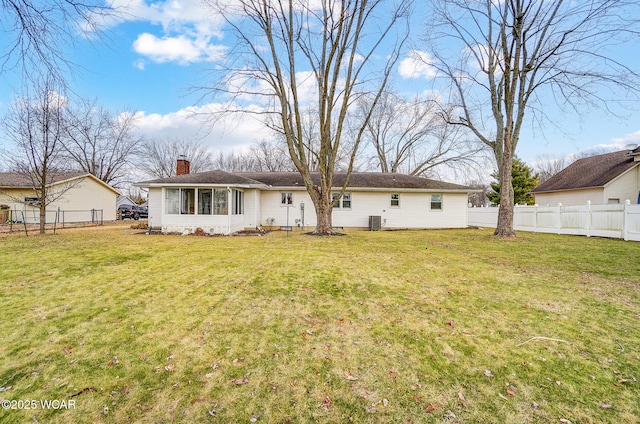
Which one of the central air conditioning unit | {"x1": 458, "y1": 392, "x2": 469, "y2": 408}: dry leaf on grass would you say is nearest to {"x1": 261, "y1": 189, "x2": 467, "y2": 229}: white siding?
the central air conditioning unit

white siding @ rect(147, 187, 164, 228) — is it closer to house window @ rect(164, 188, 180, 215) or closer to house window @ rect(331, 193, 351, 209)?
house window @ rect(164, 188, 180, 215)

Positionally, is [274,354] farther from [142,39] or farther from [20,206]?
[20,206]

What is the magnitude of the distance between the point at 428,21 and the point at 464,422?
17.1m

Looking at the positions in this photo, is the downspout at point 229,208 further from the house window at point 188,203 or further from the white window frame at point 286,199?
the white window frame at point 286,199

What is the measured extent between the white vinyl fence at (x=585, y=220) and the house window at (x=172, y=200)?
757 inches

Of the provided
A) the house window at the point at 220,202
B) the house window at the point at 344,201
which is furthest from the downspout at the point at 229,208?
the house window at the point at 344,201

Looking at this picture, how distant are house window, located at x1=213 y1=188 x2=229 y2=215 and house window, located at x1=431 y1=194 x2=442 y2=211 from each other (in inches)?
511

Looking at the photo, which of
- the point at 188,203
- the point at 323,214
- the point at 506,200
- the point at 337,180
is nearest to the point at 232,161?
the point at 337,180

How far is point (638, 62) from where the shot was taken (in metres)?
10.1

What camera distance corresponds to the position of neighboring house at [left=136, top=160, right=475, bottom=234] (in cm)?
1484

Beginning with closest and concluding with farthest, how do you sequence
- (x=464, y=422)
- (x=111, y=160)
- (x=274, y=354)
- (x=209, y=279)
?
(x=464, y=422) < (x=274, y=354) < (x=209, y=279) < (x=111, y=160)

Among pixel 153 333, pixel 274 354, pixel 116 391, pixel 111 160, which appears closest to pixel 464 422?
pixel 274 354

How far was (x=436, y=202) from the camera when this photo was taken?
19.2m

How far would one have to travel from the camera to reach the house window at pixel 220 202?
48.6ft
